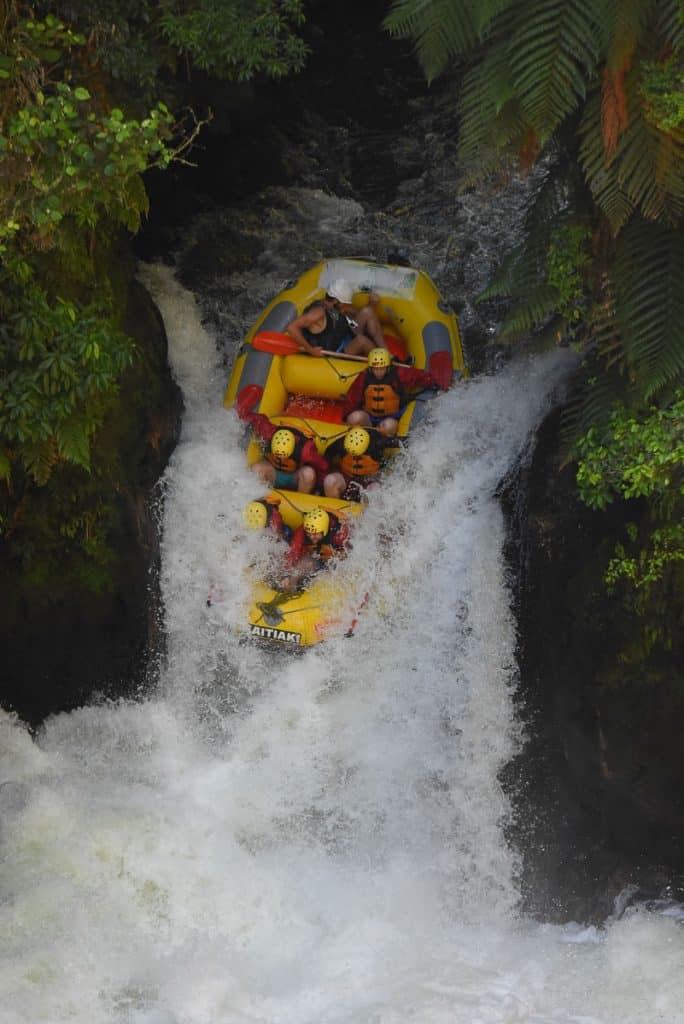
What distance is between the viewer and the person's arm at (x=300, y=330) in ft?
28.9

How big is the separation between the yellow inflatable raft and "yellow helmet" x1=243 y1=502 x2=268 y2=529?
22 centimetres

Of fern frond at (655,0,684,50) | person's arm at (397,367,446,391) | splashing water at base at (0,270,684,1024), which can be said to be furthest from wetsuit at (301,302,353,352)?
fern frond at (655,0,684,50)

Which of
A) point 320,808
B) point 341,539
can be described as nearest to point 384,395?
point 341,539

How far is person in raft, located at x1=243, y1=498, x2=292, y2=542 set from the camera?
7754mm

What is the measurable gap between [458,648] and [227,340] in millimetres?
3579

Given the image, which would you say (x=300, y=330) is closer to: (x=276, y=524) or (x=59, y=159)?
(x=276, y=524)

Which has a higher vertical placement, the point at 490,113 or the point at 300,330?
the point at 490,113

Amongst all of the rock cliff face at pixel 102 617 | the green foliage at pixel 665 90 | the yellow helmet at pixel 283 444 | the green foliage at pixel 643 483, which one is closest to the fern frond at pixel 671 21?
the green foliage at pixel 665 90

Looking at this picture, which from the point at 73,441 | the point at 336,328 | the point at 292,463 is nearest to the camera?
the point at 73,441

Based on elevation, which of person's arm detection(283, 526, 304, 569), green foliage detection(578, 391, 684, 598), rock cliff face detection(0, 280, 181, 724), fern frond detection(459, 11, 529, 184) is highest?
fern frond detection(459, 11, 529, 184)

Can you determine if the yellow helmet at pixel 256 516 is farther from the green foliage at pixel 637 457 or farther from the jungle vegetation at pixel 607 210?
the green foliage at pixel 637 457

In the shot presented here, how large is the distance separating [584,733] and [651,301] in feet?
8.43

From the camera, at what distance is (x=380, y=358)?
8.49 m

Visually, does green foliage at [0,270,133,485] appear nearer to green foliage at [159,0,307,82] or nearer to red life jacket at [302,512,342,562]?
red life jacket at [302,512,342,562]
